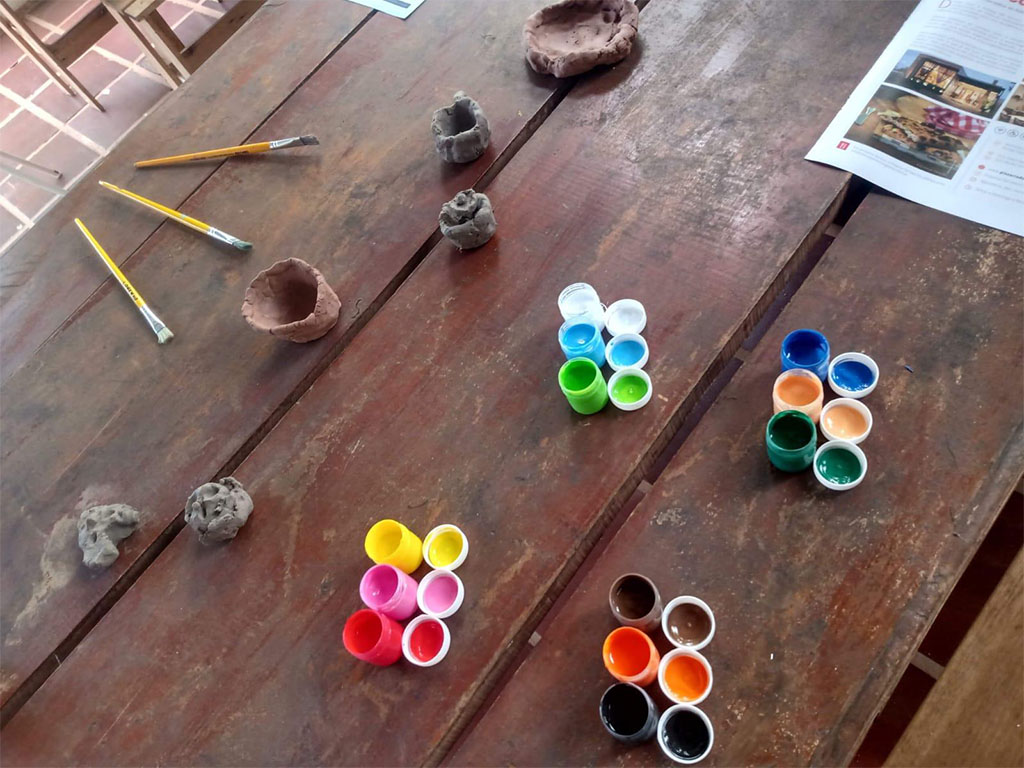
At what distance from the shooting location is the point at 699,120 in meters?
1.45

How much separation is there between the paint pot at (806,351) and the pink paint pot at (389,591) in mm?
690

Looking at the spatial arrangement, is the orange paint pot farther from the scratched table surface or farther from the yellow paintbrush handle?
the yellow paintbrush handle

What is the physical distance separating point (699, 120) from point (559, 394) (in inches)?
25.8

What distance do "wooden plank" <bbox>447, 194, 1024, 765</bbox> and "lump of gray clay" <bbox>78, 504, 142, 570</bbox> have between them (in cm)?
69

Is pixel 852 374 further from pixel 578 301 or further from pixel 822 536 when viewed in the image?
pixel 578 301

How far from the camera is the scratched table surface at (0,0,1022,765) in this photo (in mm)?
1037

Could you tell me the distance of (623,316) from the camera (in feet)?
4.20

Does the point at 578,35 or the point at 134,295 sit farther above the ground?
the point at 134,295

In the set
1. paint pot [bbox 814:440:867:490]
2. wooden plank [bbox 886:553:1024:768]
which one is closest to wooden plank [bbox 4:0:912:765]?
paint pot [bbox 814:440:867:490]

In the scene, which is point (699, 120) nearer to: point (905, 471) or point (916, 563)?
point (905, 471)

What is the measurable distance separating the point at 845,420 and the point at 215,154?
1432 millimetres

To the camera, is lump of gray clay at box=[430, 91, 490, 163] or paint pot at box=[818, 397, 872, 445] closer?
paint pot at box=[818, 397, 872, 445]

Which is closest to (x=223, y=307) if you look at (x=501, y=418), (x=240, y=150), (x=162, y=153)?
(x=240, y=150)

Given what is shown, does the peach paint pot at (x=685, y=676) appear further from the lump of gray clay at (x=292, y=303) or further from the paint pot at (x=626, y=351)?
the lump of gray clay at (x=292, y=303)
